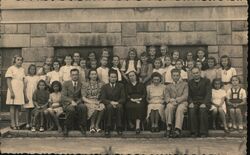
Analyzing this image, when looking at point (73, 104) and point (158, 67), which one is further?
point (158, 67)

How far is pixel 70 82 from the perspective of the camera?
8836mm

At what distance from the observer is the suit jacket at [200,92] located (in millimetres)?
8602

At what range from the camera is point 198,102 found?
28.2 ft

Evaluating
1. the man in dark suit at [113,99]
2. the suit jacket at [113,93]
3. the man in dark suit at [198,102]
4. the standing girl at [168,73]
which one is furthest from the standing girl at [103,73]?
the man in dark suit at [198,102]

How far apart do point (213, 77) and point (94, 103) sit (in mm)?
2597

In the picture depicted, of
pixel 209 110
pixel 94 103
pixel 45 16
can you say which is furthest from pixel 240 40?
pixel 45 16

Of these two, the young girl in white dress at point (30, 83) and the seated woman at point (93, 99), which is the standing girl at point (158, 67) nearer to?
the seated woman at point (93, 99)

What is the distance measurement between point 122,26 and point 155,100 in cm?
250

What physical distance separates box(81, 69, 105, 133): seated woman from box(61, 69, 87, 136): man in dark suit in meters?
0.12

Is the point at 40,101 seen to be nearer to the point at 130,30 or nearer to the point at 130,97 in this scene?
the point at 130,97

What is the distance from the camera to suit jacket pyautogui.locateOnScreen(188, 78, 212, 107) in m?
8.60

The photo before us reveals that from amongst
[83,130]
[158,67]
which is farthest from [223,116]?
[83,130]

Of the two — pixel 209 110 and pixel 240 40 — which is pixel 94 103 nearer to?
pixel 209 110

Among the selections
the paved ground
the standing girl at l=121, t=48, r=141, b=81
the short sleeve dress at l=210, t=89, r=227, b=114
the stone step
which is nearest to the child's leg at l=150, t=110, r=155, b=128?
the stone step
